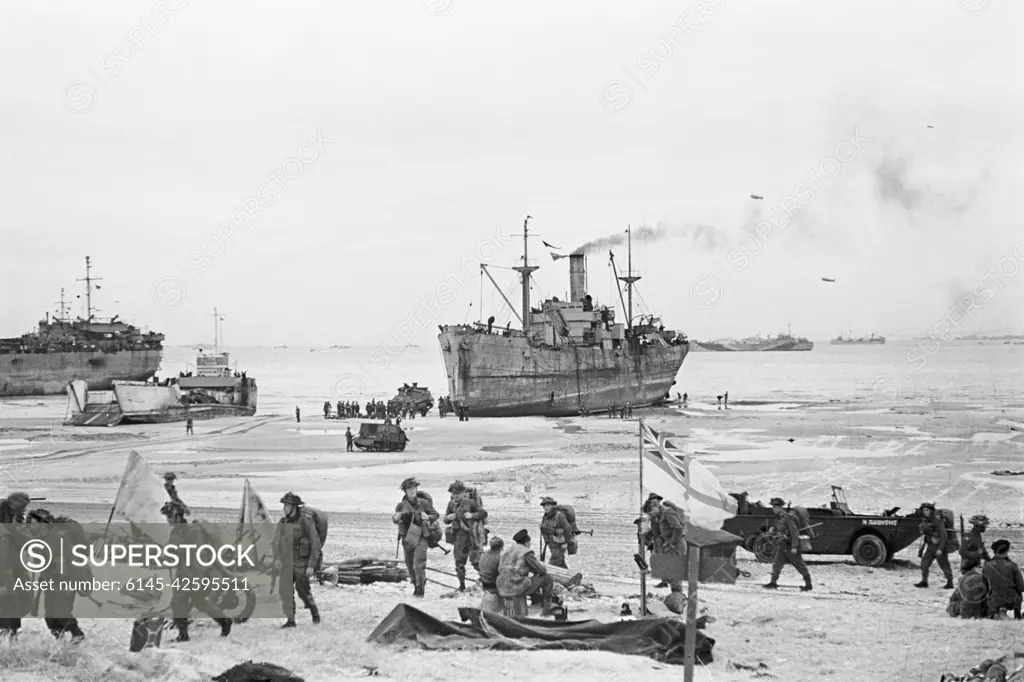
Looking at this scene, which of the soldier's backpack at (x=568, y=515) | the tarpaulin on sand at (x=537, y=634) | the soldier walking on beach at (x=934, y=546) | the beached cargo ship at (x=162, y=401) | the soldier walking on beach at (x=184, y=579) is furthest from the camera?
the beached cargo ship at (x=162, y=401)

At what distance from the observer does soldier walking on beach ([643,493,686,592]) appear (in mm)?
11477

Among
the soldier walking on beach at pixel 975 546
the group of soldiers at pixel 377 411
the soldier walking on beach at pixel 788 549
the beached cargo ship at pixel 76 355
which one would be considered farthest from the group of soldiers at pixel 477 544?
the beached cargo ship at pixel 76 355

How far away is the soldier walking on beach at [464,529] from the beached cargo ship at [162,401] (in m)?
38.1

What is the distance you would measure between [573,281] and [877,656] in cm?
6015

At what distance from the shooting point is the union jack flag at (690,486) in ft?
30.8

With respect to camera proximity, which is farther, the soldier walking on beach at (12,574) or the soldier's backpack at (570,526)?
the soldier's backpack at (570,526)

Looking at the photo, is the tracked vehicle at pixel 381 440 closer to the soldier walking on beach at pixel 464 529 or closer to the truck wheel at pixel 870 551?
the truck wheel at pixel 870 551

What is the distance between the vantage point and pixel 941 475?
27.5 metres

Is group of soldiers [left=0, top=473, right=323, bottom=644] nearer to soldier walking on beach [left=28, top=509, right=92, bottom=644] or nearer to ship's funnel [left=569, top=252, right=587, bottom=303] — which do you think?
soldier walking on beach [left=28, top=509, right=92, bottom=644]

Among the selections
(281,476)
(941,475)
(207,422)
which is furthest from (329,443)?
(941,475)

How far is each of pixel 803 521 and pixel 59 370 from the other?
88269 mm

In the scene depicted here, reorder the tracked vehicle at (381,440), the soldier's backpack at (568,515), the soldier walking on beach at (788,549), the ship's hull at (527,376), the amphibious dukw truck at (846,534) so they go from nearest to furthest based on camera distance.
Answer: the soldier walking on beach at (788,549) → the soldier's backpack at (568,515) → the amphibious dukw truck at (846,534) → the tracked vehicle at (381,440) → the ship's hull at (527,376)

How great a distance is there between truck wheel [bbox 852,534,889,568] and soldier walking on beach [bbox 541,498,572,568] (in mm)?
4902

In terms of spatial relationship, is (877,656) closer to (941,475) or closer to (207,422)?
(941,475)
